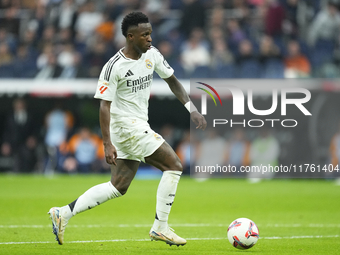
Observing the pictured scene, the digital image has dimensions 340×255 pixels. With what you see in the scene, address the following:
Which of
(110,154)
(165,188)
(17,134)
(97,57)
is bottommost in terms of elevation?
(17,134)

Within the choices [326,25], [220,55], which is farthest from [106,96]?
[326,25]

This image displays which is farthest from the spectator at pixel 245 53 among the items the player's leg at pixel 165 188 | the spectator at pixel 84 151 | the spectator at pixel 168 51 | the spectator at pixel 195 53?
the player's leg at pixel 165 188

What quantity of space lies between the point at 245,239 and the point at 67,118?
14.5 metres

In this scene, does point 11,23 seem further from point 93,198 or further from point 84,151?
point 93,198

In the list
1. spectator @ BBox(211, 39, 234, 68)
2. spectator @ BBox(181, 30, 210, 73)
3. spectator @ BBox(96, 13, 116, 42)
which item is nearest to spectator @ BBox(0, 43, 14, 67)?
spectator @ BBox(96, 13, 116, 42)

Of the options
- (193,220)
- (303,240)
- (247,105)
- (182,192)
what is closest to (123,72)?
(303,240)

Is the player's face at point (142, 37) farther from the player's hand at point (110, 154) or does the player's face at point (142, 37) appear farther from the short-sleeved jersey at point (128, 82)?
the player's hand at point (110, 154)

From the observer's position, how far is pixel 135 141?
6168 millimetres

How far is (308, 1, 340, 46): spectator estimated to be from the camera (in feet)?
60.6

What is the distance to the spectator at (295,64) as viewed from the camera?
17.5 metres

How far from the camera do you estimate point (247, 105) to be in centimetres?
1808

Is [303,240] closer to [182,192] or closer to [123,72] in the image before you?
[123,72]

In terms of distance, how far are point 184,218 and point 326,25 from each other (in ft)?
38.5

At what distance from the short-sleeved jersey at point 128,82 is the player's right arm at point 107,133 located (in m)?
0.12
